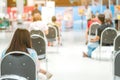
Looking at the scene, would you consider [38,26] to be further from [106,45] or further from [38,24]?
[106,45]

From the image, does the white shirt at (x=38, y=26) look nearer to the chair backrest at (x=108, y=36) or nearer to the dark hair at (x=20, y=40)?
the chair backrest at (x=108, y=36)

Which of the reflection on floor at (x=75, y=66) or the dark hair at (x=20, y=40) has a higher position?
the dark hair at (x=20, y=40)

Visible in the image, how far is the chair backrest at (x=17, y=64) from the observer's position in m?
4.06

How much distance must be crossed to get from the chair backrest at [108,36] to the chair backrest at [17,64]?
13.6ft

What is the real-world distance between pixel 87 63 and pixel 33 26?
66.9 inches

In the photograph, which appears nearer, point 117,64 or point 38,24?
point 117,64

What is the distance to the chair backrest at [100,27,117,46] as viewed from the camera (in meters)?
8.04

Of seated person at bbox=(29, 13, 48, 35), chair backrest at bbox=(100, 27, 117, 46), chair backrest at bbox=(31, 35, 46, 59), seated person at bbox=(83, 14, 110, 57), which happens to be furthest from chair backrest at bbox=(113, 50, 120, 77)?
seated person at bbox=(29, 13, 48, 35)

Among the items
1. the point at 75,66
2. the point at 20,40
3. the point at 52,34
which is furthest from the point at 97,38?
the point at 20,40

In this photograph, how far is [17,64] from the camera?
13.3ft

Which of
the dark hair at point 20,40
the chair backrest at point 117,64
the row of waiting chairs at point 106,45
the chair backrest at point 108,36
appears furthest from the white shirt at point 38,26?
the dark hair at point 20,40

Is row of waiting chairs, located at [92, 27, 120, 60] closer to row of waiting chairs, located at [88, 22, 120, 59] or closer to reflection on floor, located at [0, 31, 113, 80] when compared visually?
row of waiting chairs, located at [88, 22, 120, 59]

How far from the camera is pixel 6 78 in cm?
271

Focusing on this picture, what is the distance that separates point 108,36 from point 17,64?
14.6ft
